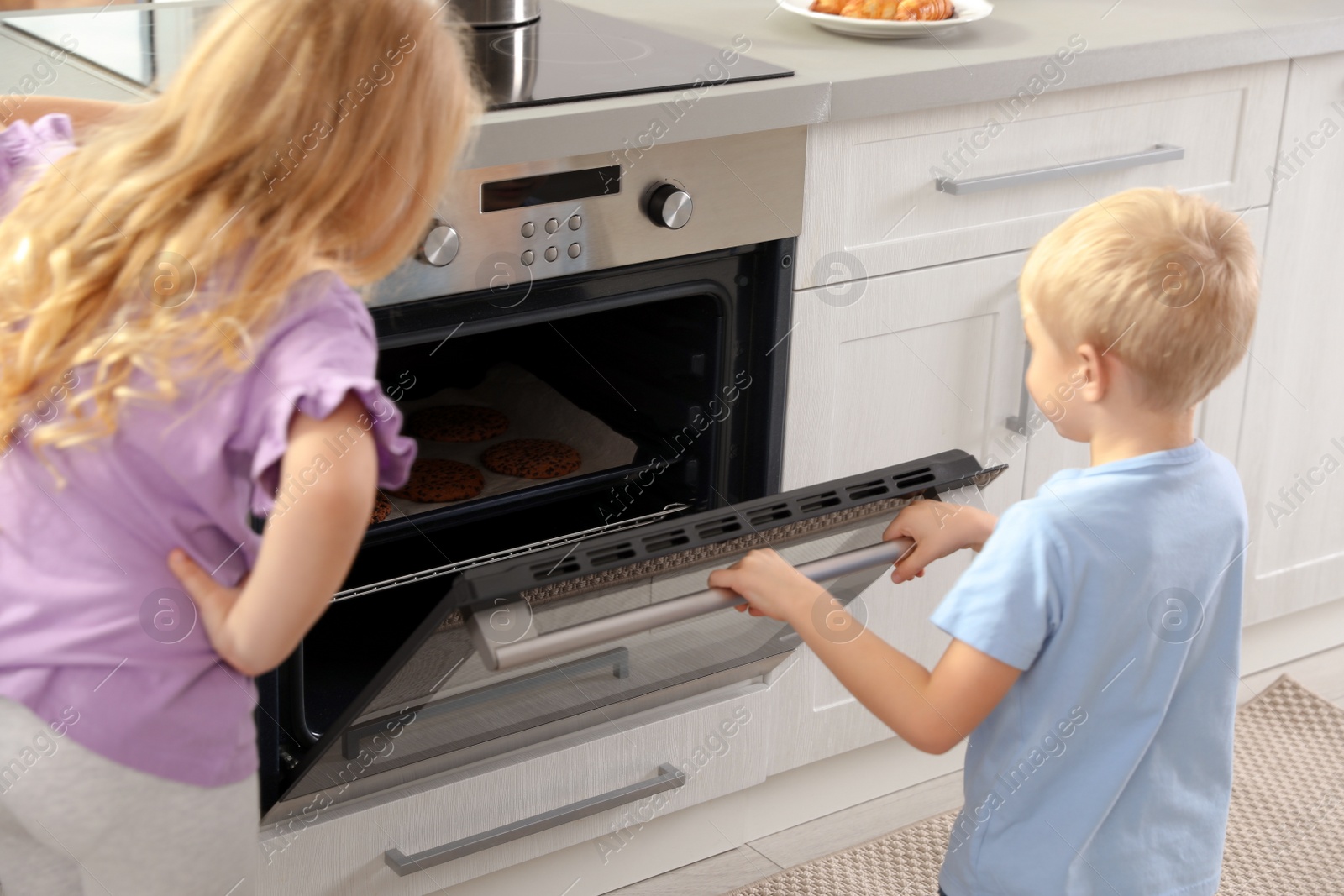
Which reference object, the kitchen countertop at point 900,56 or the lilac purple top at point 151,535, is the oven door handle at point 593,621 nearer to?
the lilac purple top at point 151,535

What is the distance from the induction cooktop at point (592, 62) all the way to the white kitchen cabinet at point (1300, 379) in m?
0.77

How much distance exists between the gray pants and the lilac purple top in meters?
0.02

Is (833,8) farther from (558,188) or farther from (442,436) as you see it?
(442,436)

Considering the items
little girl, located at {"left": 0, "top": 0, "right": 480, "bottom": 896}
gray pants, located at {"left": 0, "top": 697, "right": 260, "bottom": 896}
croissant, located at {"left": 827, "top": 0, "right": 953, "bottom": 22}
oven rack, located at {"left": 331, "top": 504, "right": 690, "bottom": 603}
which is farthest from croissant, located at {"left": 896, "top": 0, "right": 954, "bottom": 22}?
gray pants, located at {"left": 0, "top": 697, "right": 260, "bottom": 896}

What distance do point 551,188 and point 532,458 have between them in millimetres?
362

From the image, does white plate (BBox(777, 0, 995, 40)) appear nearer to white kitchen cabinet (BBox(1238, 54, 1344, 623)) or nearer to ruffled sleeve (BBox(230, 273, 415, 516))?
white kitchen cabinet (BBox(1238, 54, 1344, 623))

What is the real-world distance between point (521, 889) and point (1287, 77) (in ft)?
4.46

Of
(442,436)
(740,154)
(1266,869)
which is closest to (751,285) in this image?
(740,154)

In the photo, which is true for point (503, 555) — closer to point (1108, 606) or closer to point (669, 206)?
point (669, 206)

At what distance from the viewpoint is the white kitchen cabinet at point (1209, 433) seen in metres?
1.78

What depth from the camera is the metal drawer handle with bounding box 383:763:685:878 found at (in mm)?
1450

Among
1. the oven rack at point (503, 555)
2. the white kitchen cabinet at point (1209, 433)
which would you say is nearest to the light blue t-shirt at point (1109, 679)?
the oven rack at point (503, 555)

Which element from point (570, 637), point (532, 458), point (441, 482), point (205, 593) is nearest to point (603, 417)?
point (532, 458)

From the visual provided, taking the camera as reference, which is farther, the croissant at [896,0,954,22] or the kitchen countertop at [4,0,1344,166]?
the croissant at [896,0,954,22]
